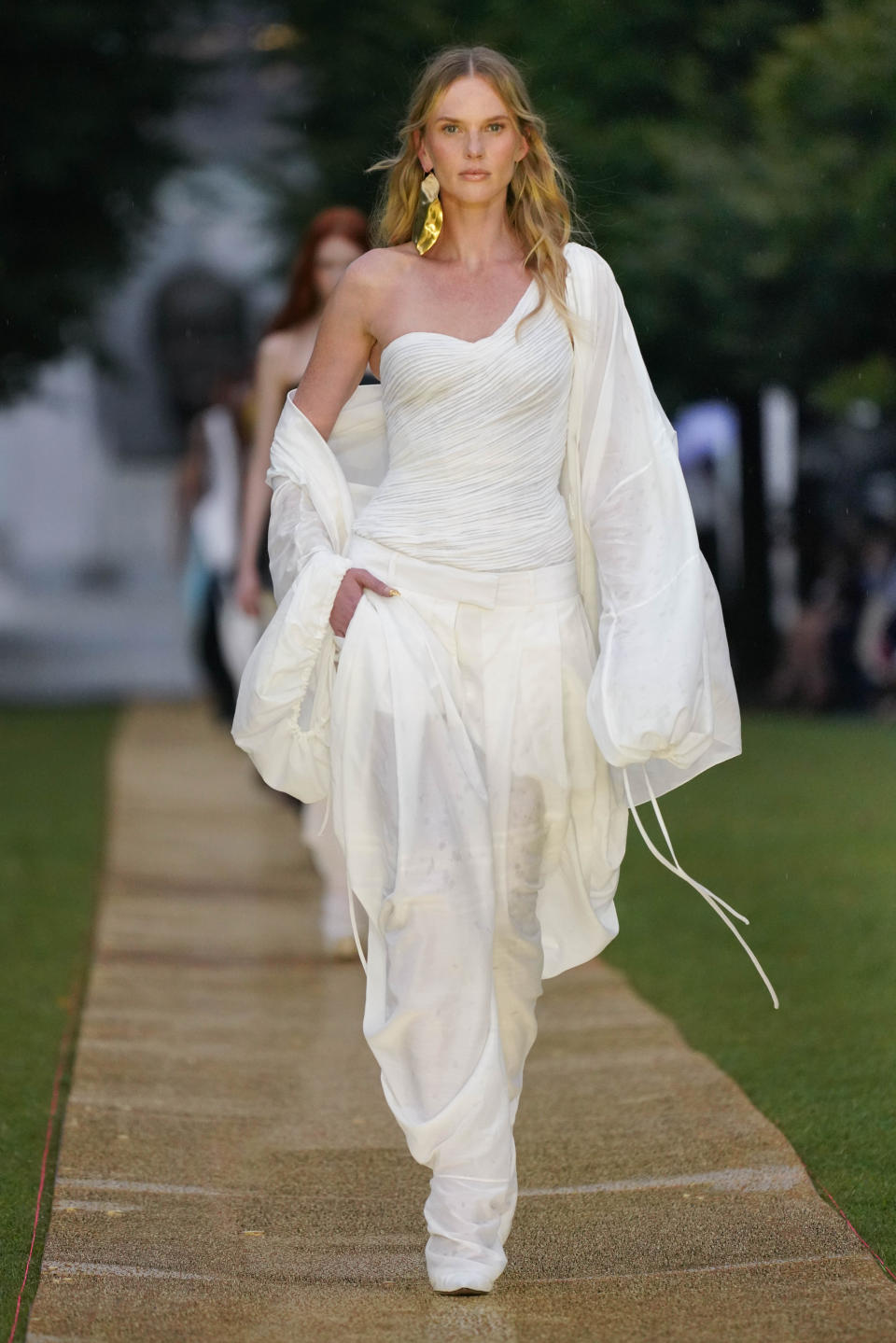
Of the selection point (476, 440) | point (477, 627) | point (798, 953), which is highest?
point (476, 440)

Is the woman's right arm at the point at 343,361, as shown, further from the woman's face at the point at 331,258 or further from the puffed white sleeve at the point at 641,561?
the woman's face at the point at 331,258

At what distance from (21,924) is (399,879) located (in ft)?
13.6

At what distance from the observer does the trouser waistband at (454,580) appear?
12.0ft

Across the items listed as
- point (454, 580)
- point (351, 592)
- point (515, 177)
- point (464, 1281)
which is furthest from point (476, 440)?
point (464, 1281)

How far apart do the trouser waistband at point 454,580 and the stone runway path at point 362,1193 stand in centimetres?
121

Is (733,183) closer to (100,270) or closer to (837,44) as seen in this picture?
(837,44)

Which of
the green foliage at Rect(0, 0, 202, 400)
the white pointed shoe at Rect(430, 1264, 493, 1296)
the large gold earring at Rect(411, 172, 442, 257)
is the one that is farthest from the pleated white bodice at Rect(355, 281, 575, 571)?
the green foliage at Rect(0, 0, 202, 400)

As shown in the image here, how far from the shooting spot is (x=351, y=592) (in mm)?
3600

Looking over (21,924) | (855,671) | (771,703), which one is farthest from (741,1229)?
(771,703)

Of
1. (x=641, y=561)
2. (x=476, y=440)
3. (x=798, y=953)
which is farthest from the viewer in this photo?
(x=798, y=953)

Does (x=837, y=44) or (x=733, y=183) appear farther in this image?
(x=733, y=183)

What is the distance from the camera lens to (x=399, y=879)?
352cm

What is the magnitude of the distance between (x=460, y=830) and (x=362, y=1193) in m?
0.97

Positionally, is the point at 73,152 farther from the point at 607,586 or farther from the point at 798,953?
the point at 607,586
